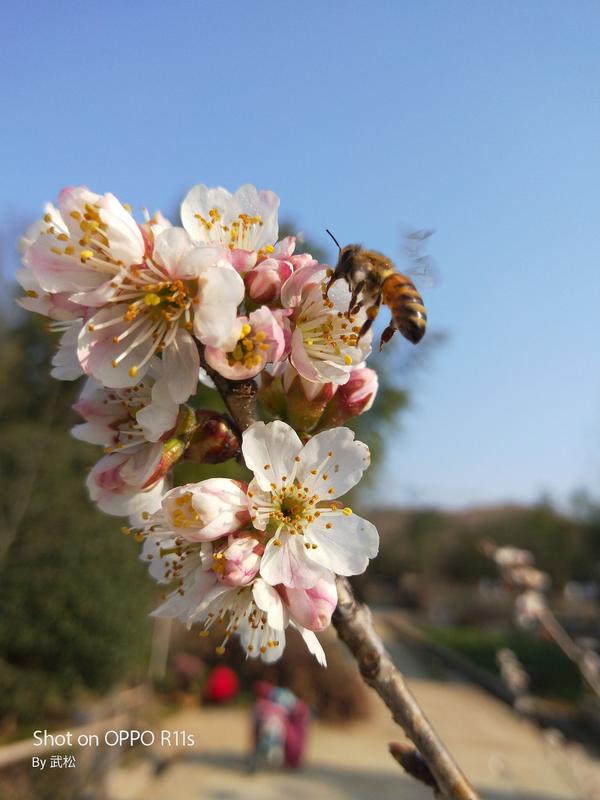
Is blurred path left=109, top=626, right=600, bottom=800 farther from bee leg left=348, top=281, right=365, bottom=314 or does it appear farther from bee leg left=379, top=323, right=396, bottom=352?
bee leg left=348, top=281, right=365, bottom=314

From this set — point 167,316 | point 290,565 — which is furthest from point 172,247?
point 290,565

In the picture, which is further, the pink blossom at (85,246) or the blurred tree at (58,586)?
the blurred tree at (58,586)

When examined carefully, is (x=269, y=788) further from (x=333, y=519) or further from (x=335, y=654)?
(x=333, y=519)

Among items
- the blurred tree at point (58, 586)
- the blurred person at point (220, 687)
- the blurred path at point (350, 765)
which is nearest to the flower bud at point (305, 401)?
the blurred path at point (350, 765)

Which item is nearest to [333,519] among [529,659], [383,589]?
[529,659]

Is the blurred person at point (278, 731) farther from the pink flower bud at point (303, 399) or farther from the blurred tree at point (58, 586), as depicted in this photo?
the pink flower bud at point (303, 399)
